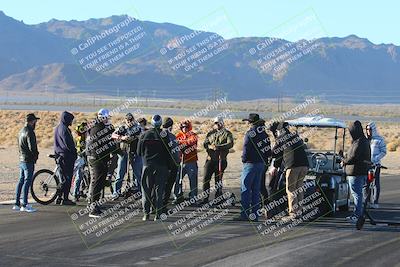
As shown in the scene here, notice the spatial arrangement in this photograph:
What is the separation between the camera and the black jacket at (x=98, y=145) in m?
14.2

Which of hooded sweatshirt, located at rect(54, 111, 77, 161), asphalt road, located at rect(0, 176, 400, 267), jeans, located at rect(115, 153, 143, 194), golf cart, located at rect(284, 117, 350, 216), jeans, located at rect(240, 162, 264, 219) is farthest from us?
jeans, located at rect(115, 153, 143, 194)

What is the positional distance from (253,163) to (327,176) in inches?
67.3

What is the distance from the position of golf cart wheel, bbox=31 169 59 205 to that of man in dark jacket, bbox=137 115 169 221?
9.37ft

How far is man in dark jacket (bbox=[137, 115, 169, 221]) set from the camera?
13758 mm

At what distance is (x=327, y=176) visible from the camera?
14742 millimetres

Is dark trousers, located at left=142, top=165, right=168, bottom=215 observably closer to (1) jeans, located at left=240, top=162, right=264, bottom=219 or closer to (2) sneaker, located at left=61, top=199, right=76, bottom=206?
(1) jeans, located at left=240, top=162, right=264, bottom=219

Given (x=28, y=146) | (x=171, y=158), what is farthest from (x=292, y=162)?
(x=28, y=146)

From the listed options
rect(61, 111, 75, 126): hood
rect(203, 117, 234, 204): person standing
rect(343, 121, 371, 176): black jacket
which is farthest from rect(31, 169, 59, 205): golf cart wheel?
rect(343, 121, 371, 176): black jacket

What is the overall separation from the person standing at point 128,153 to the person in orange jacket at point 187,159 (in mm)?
875

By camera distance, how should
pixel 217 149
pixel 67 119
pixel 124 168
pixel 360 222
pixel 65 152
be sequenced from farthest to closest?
Answer: pixel 124 168, pixel 217 149, pixel 65 152, pixel 67 119, pixel 360 222

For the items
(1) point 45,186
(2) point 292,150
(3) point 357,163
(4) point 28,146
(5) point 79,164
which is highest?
(4) point 28,146

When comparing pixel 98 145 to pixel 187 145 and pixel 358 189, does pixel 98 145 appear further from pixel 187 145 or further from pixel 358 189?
pixel 358 189

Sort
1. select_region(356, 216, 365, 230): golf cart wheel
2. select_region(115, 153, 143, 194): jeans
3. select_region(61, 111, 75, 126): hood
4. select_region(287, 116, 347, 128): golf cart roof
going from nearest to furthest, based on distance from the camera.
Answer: select_region(356, 216, 365, 230): golf cart wheel → select_region(287, 116, 347, 128): golf cart roof → select_region(61, 111, 75, 126): hood → select_region(115, 153, 143, 194): jeans

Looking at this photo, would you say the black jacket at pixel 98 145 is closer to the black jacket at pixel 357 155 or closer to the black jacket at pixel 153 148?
the black jacket at pixel 153 148
